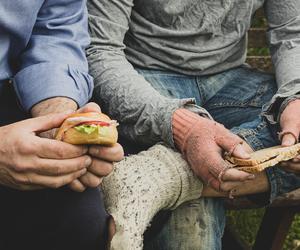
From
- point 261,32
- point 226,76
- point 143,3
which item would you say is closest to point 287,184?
point 226,76

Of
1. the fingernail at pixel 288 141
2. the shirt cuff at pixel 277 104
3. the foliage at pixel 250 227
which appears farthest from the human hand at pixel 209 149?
the foliage at pixel 250 227

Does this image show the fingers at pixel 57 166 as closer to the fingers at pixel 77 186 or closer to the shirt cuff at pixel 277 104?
the fingers at pixel 77 186

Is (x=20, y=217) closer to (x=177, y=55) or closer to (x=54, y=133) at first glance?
(x=54, y=133)

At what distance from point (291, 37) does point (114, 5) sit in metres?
0.80

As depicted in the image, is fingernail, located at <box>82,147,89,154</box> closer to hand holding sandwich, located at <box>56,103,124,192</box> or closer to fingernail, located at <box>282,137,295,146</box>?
hand holding sandwich, located at <box>56,103,124,192</box>

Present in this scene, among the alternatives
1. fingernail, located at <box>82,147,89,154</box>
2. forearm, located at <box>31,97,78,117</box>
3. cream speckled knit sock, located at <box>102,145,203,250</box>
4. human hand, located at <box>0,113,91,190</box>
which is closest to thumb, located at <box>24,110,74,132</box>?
human hand, located at <box>0,113,91,190</box>

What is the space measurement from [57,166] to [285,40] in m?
1.44

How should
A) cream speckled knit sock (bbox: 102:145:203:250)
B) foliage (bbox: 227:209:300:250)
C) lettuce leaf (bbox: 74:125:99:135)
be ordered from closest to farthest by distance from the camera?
lettuce leaf (bbox: 74:125:99:135)
cream speckled knit sock (bbox: 102:145:203:250)
foliage (bbox: 227:209:300:250)

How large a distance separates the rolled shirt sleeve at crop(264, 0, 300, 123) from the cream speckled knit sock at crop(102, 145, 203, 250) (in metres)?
0.63

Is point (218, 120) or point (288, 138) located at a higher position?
point (288, 138)

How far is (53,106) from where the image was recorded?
203 cm

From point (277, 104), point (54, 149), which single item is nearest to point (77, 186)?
point (54, 149)

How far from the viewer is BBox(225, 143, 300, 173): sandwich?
6.52 ft

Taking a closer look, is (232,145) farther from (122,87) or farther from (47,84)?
(47,84)
